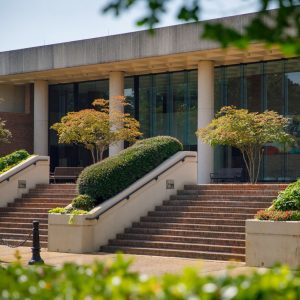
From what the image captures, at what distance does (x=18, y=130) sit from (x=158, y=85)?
833 centimetres

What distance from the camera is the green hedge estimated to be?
19719mm

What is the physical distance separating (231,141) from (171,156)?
404cm

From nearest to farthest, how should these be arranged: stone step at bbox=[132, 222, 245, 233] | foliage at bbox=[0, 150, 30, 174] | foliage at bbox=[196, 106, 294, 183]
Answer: stone step at bbox=[132, 222, 245, 233]
foliage at bbox=[196, 106, 294, 183]
foliage at bbox=[0, 150, 30, 174]

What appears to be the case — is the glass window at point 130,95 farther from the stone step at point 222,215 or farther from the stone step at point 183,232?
the stone step at point 222,215

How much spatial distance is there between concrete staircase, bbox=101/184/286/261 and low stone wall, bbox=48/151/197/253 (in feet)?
0.77

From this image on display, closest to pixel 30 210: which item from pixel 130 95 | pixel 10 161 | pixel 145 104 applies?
pixel 10 161

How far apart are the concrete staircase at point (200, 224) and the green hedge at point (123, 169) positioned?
1.13 metres

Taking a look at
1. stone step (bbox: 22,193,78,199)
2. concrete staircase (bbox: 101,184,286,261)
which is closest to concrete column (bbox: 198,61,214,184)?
stone step (bbox: 22,193,78,199)

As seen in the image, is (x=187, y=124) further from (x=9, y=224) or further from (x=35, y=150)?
(x=9, y=224)

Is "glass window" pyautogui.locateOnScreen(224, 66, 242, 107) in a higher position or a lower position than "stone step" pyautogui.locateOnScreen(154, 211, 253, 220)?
higher

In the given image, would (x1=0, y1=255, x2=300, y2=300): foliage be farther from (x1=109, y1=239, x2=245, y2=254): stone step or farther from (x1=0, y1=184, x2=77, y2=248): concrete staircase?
(x1=0, y1=184, x2=77, y2=248): concrete staircase

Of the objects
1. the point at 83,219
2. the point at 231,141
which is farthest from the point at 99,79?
the point at 83,219

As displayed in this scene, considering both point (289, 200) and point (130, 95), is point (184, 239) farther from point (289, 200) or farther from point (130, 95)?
point (130, 95)

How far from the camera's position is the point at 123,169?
20.3 meters
